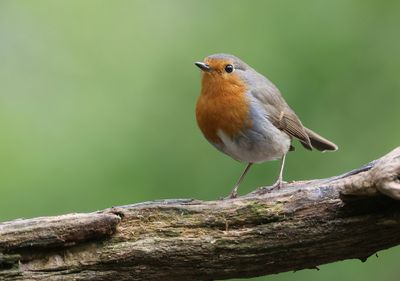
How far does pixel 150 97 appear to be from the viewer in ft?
26.9

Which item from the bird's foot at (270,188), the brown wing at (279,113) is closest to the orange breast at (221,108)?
the brown wing at (279,113)

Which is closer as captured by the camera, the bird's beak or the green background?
the bird's beak

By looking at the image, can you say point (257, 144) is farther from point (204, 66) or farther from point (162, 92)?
point (162, 92)

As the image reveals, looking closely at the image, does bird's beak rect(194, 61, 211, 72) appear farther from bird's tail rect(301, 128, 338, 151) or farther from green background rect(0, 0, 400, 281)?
green background rect(0, 0, 400, 281)

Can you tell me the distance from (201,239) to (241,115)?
5.52 feet

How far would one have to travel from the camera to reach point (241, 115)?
6.29 m

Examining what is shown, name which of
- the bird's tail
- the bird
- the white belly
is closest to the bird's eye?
the bird

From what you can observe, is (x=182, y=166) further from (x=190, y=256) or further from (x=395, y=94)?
(x=190, y=256)

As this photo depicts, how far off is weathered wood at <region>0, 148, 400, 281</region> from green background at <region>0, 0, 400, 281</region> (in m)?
2.57

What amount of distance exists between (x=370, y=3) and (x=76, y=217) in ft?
16.0

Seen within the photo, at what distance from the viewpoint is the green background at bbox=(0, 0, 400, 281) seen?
298 inches

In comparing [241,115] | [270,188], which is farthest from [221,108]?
[270,188]

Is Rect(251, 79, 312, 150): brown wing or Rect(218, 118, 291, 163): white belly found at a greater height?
Rect(251, 79, 312, 150): brown wing

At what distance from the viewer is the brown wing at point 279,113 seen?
6555 mm
